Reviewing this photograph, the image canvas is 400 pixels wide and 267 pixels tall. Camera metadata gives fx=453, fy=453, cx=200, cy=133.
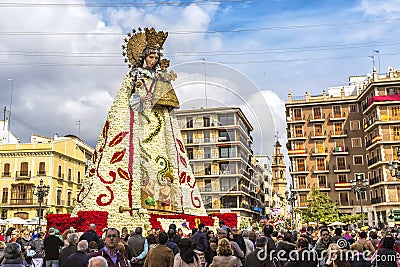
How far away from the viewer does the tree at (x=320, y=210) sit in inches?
2056

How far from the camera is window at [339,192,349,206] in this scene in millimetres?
58862

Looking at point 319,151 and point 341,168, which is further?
point 319,151

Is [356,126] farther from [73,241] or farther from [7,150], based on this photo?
[73,241]

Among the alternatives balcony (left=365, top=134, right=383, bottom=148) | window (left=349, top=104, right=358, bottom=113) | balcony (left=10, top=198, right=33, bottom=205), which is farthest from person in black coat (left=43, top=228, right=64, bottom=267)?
window (left=349, top=104, right=358, bottom=113)

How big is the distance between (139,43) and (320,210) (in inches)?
1420

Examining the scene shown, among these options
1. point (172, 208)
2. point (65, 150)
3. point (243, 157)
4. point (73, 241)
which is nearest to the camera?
point (73, 241)

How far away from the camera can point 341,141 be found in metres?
61.2

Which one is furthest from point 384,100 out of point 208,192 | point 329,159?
point 208,192

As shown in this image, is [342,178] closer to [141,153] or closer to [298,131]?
[298,131]

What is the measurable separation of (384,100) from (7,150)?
4454cm

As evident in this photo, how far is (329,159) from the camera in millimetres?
61219

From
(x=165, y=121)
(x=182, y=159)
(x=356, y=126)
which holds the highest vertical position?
(x=356, y=126)

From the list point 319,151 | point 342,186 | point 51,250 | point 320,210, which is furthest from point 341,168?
point 51,250

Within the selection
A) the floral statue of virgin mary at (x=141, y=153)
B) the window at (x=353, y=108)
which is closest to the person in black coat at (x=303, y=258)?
the floral statue of virgin mary at (x=141, y=153)
